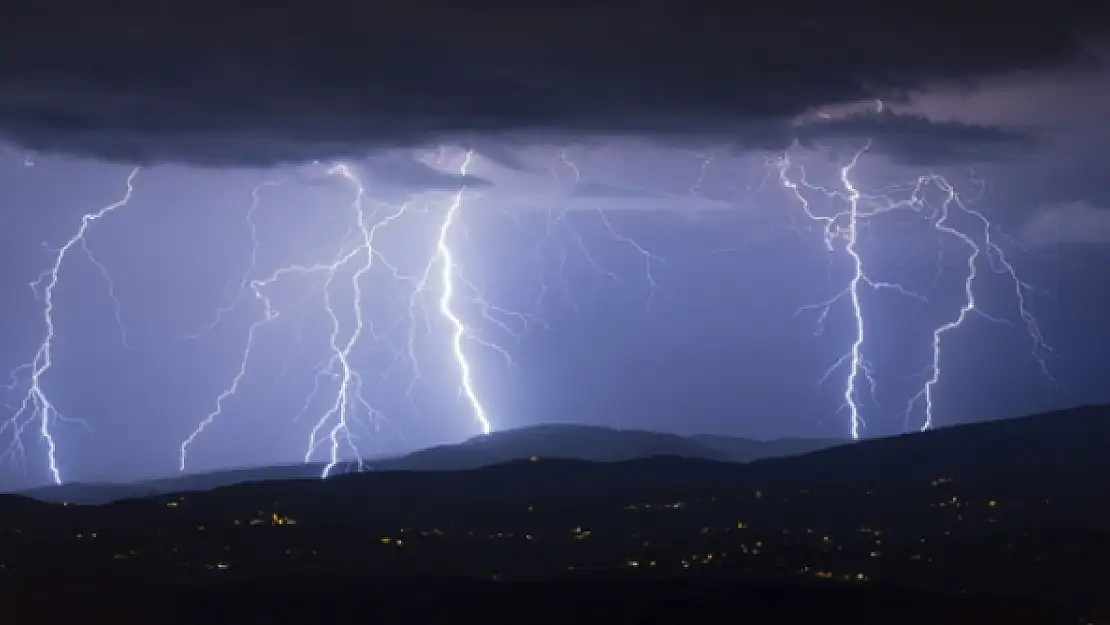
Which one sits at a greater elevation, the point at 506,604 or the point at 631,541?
the point at 631,541

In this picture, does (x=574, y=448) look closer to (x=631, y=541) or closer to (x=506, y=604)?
(x=631, y=541)

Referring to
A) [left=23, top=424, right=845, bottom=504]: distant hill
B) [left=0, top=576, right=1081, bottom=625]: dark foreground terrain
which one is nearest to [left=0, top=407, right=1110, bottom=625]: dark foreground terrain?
[left=0, top=576, right=1081, bottom=625]: dark foreground terrain

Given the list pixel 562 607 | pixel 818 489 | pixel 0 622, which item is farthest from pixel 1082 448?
pixel 0 622

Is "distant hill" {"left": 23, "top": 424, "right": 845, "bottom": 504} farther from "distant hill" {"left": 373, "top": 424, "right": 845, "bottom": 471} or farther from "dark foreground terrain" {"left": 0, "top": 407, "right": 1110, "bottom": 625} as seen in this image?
"dark foreground terrain" {"left": 0, "top": 407, "right": 1110, "bottom": 625}

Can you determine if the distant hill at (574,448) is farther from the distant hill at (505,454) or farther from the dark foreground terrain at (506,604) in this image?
the dark foreground terrain at (506,604)

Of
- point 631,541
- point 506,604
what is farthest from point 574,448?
point 506,604

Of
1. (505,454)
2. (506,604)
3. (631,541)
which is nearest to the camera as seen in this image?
(506,604)
